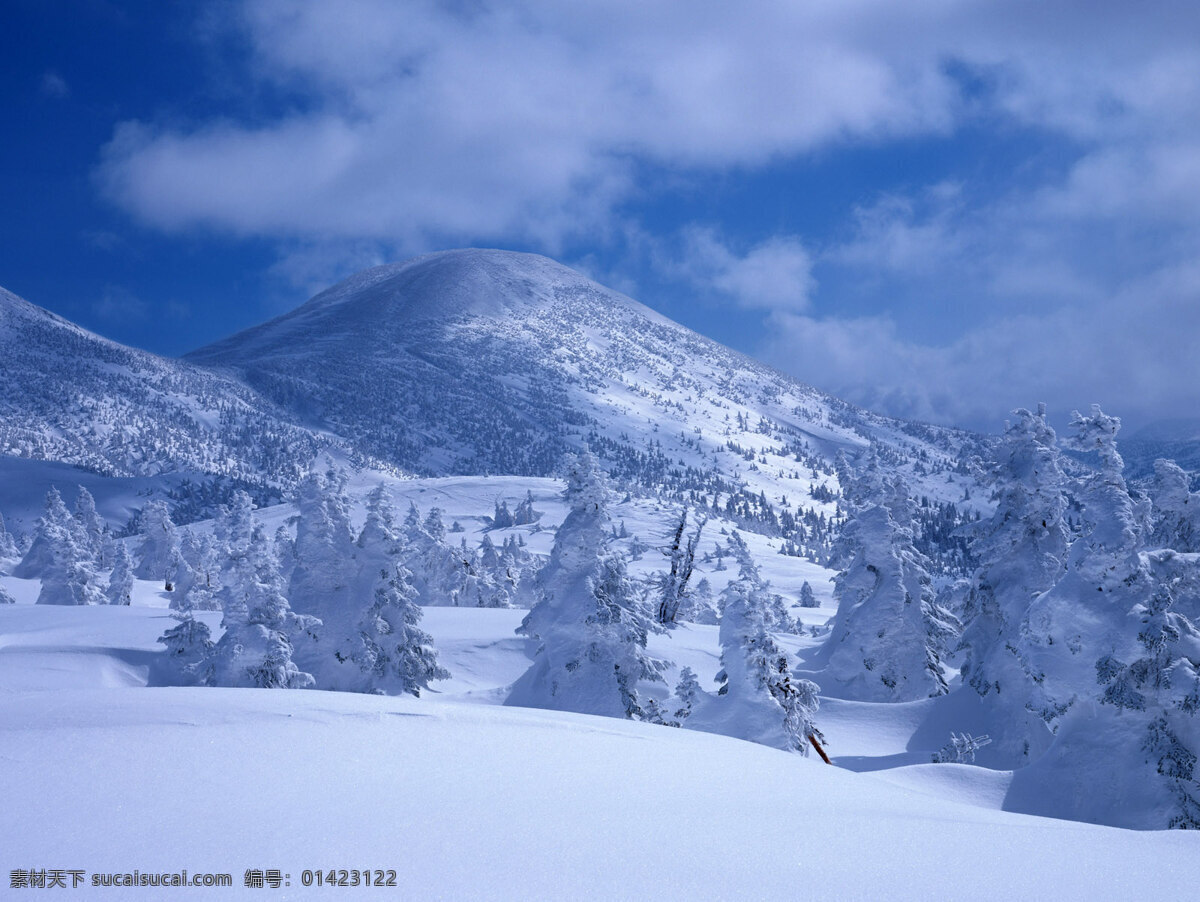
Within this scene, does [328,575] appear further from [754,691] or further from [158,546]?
[158,546]

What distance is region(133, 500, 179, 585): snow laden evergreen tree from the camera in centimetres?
7062

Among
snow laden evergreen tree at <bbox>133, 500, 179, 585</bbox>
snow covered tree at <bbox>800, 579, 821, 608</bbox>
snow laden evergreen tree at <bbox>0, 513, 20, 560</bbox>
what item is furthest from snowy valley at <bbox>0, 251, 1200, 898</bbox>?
snow laden evergreen tree at <bbox>0, 513, 20, 560</bbox>

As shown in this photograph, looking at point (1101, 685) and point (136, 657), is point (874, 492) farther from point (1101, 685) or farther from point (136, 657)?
point (136, 657)

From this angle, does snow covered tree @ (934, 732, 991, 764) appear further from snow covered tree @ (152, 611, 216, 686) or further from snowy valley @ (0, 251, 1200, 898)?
snow covered tree @ (152, 611, 216, 686)

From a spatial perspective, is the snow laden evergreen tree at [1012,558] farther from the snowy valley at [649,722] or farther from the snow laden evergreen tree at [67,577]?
the snow laden evergreen tree at [67,577]

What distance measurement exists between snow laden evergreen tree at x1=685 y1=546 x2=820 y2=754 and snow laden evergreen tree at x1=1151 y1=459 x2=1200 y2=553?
42.8ft

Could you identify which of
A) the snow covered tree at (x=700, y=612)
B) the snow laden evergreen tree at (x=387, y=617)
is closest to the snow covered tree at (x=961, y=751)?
the snow laden evergreen tree at (x=387, y=617)

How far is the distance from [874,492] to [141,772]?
29.2 meters

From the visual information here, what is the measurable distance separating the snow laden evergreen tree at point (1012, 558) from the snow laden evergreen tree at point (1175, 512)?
2.43 metres

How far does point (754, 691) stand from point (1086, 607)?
6836mm

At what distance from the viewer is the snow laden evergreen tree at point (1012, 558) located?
68.7 feet

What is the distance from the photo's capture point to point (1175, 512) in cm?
1994

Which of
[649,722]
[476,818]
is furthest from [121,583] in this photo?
[476,818]

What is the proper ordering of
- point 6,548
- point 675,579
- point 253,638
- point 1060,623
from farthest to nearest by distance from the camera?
point 6,548, point 675,579, point 253,638, point 1060,623
